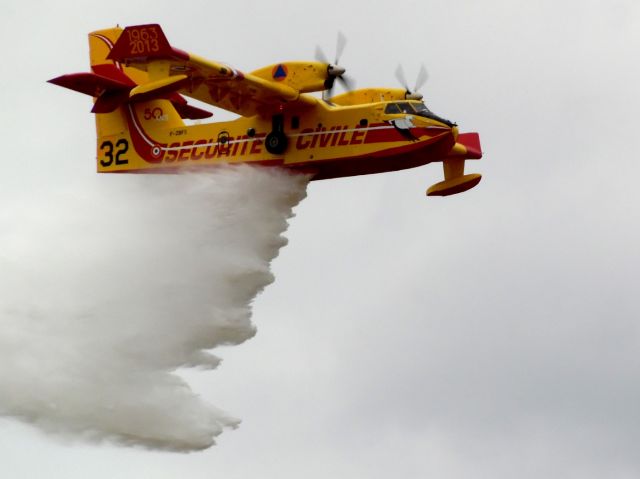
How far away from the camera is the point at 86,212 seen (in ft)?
126

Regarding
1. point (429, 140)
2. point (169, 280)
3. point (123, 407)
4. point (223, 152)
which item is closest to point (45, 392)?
point (123, 407)

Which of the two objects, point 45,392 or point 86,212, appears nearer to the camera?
point 45,392

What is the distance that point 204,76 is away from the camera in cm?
3512

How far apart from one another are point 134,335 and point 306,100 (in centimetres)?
590

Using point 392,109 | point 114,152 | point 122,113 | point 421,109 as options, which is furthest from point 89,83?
point 421,109

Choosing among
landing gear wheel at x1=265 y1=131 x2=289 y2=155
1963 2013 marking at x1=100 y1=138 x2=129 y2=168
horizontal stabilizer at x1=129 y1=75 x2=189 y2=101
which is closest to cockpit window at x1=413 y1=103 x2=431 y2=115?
landing gear wheel at x1=265 y1=131 x2=289 y2=155

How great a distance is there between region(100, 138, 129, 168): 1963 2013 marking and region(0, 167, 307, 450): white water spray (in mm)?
439

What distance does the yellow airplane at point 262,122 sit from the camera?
34406mm

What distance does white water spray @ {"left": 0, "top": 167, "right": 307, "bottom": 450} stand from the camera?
33969mm

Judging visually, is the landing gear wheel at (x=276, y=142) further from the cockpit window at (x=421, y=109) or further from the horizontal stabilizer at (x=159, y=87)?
the cockpit window at (x=421, y=109)

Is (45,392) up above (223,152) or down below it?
below

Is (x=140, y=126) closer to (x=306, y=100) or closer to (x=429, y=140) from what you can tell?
(x=306, y=100)

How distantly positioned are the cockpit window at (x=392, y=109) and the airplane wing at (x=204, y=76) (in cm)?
155

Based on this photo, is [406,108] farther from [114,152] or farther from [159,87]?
[114,152]
